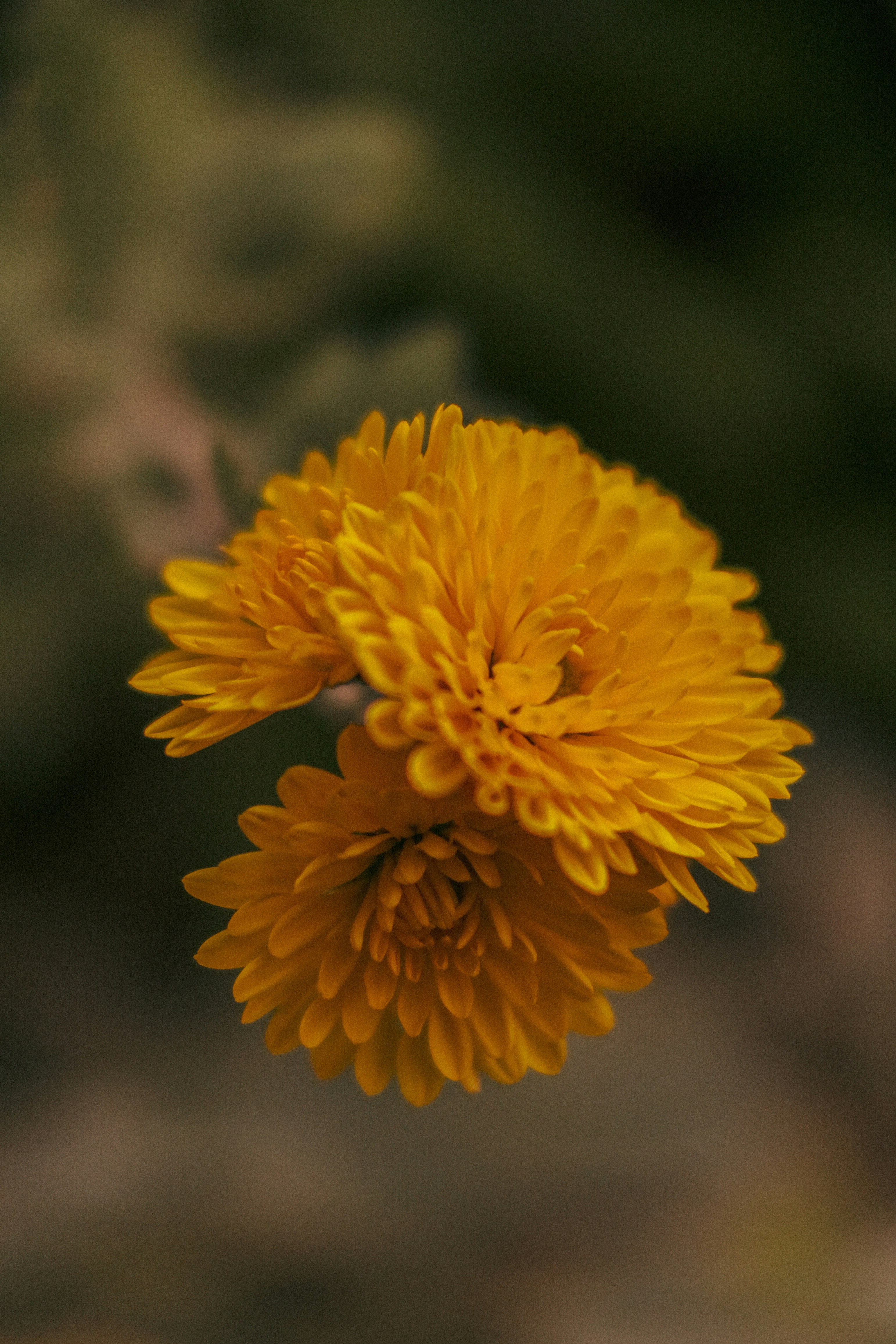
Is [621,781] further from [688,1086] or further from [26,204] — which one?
[26,204]

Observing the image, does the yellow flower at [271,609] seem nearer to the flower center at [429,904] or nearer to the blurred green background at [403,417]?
the flower center at [429,904]

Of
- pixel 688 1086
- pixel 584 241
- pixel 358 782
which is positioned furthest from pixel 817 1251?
pixel 584 241

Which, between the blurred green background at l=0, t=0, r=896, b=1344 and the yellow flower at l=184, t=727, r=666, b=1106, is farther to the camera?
the blurred green background at l=0, t=0, r=896, b=1344

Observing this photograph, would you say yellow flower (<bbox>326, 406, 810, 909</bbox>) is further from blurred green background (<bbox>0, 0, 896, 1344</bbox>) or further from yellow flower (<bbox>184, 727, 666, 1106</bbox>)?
blurred green background (<bbox>0, 0, 896, 1344</bbox>)

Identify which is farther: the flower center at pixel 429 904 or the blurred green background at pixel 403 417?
the blurred green background at pixel 403 417

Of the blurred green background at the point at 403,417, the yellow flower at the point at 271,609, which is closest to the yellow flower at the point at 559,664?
the yellow flower at the point at 271,609

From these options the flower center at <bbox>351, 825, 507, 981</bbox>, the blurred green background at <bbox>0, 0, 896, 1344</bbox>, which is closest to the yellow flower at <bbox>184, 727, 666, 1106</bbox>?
the flower center at <bbox>351, 825, 507, 981</bbox>
